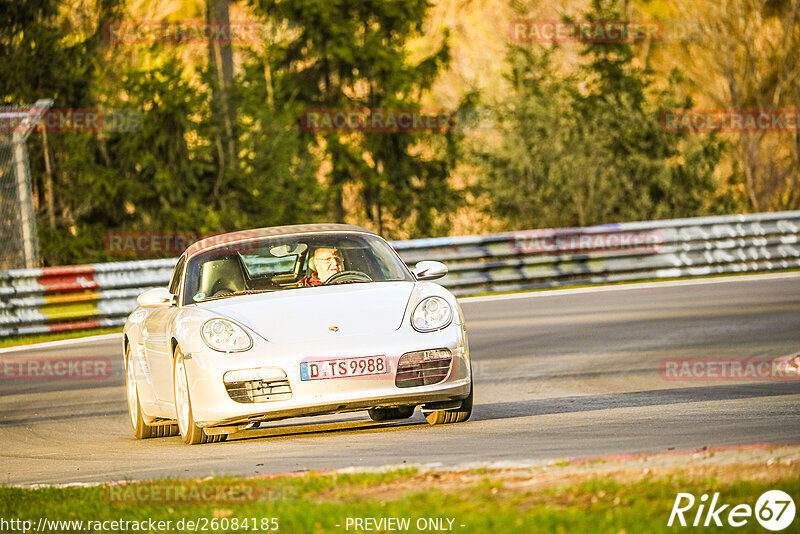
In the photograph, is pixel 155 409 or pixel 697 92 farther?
pixel 697 92

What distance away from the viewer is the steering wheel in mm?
9039

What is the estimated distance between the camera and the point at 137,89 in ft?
78.0

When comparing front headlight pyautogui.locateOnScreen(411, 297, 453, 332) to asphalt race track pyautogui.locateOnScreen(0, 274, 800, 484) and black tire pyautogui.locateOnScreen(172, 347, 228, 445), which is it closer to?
asphalt race track pyautogui.locateOnScreen(0, 274, 800, 484)

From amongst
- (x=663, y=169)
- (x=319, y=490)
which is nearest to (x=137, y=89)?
(x=663, y=169)

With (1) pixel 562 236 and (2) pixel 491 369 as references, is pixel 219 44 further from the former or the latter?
(2) pixel 491 369

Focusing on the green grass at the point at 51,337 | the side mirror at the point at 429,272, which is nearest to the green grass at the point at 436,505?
the side mirror at the point at 429,272

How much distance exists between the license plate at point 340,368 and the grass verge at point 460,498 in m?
1.56

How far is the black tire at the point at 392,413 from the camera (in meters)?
9.45

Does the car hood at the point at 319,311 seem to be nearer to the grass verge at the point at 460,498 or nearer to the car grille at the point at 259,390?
the car grille at the point at 259,390

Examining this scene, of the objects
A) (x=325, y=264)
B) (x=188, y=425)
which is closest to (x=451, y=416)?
(x=325, y=264)

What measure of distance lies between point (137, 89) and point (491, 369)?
12.9 metres

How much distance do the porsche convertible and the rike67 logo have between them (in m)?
3.30

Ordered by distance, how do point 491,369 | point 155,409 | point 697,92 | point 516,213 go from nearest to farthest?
1. point 155,409
2. point 491,369
3. point 516,213
4. point 697,92

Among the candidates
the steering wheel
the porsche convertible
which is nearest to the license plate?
the porsche convertible
